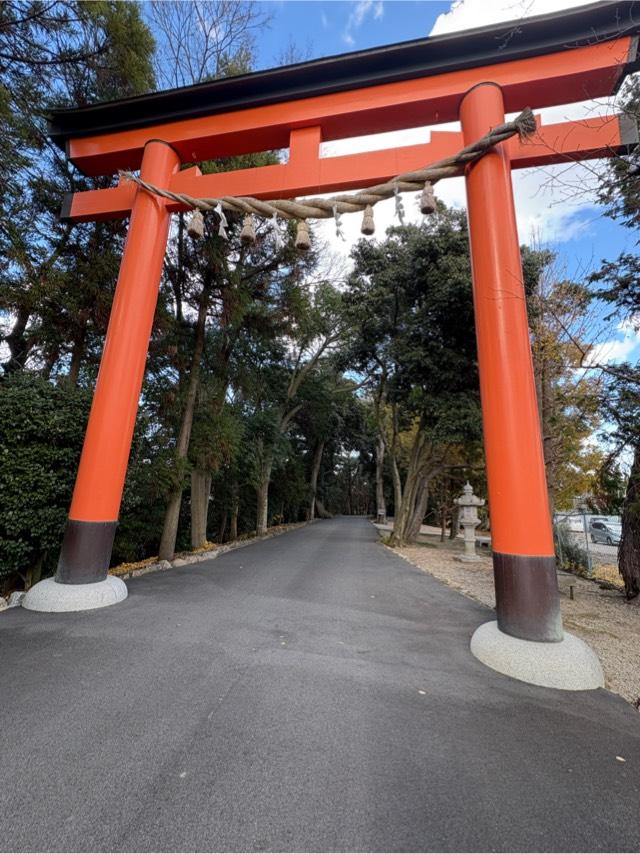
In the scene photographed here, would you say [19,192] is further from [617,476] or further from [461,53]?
[617,476]

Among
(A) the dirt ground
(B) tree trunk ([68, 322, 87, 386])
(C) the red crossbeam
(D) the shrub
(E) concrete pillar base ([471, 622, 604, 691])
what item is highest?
(C) the red crossbeam

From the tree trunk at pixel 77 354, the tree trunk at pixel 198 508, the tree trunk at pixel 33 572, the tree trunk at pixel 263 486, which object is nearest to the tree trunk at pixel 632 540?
the tree trunk at pixel 33 572

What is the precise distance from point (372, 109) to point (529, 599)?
17.3 feet

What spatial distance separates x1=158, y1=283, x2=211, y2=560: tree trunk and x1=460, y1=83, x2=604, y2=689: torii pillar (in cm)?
571

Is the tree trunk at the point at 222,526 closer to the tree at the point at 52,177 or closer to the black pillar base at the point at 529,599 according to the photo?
the tree at the point at 52,177

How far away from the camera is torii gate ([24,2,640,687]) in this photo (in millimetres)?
2957

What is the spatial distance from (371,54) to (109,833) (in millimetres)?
6307

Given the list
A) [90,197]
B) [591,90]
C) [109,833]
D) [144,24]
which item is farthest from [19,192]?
[591,90]

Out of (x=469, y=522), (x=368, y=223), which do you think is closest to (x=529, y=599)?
(x=368, y=223)

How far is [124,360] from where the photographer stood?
4105 millimetres

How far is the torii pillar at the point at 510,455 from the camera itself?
260 cm

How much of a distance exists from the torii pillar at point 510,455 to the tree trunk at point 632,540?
10.5 feet

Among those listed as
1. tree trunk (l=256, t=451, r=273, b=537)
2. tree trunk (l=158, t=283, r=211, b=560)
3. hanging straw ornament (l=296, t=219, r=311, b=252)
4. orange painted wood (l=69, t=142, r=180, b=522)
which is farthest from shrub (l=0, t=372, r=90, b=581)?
tree trunk (l=256, t=451, r=273, b=537)

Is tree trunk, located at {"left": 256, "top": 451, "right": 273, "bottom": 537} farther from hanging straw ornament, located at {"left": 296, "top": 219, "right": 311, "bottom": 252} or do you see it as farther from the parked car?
the parked car
